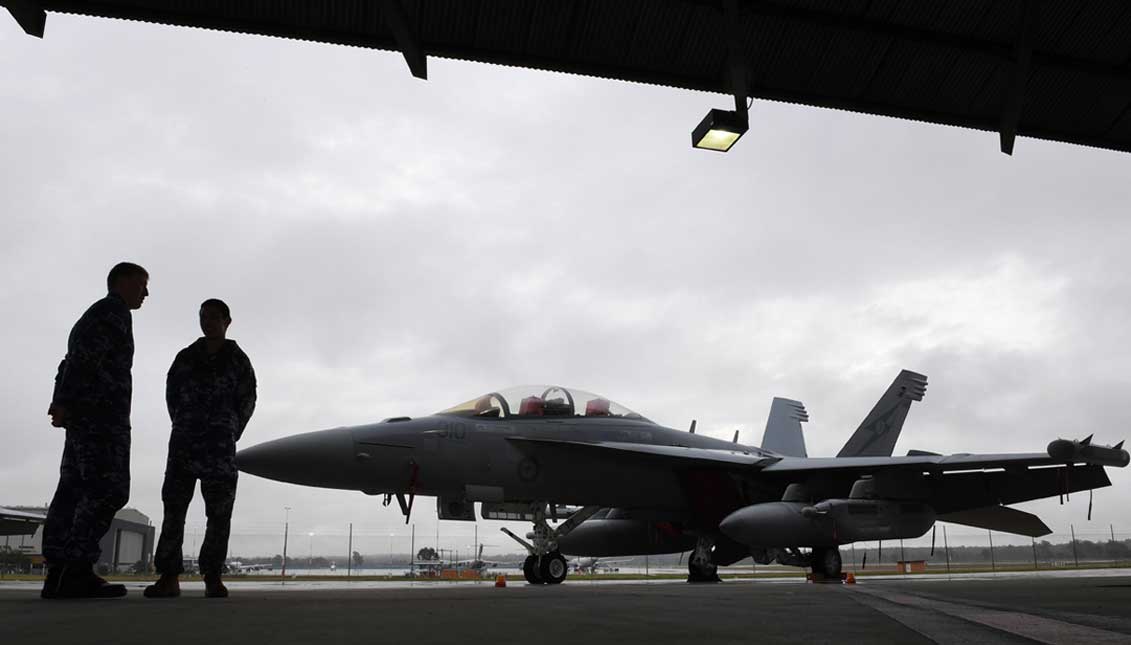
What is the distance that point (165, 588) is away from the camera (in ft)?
17.6

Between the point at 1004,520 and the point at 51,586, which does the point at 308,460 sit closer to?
the point at 51,586

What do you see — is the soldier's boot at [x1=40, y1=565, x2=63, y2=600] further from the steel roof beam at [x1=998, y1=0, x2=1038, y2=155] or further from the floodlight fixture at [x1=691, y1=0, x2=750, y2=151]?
the steel roof beam at [x1=998, y1=0, x2=1038, y2=155]

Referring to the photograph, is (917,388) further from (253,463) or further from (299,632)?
(299,632)

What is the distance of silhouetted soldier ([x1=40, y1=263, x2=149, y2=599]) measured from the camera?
16.5 ft

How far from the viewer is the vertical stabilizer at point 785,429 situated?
22.8 meters

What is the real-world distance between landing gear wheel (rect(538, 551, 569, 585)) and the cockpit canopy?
214 centimetres

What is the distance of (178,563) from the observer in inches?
215

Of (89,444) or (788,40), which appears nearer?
(89,444)

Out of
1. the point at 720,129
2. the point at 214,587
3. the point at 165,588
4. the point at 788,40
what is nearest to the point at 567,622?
the point at 214,587

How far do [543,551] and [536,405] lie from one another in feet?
7.34

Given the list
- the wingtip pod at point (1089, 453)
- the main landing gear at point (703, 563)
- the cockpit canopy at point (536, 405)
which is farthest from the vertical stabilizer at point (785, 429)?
the wingtip pod at point (1089, 453)

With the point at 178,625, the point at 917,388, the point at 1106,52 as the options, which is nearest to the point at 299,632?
the point at 178,625

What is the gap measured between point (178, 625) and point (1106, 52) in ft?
25.8

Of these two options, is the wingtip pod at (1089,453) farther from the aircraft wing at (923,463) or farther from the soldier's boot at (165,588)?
the soldier's boot at (165,588)
